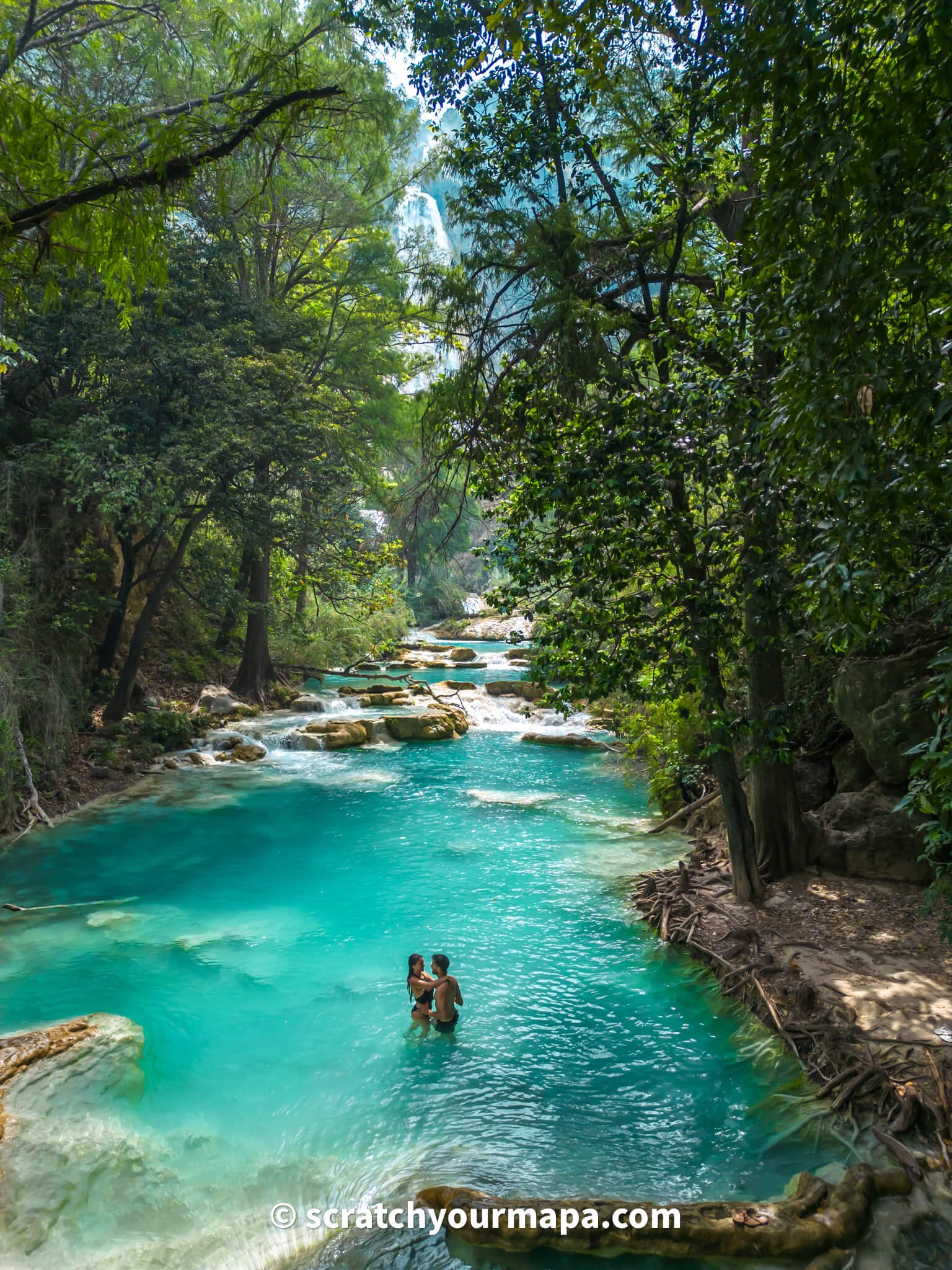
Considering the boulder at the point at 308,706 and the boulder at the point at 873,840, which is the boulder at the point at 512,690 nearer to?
the boulder at the point at 308,706

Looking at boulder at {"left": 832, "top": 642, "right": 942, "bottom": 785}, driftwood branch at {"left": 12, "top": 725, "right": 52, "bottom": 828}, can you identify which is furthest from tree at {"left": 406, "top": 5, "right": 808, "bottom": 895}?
driftwood branch at {"left": 12, "top": 725, "right": 52, "bottom": 828}

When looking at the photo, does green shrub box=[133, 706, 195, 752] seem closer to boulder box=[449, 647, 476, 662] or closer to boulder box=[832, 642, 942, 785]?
boulder box=[832, 642, 942, 785]

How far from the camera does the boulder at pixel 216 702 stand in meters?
17.7

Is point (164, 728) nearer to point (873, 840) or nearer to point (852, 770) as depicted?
point (852, 770)

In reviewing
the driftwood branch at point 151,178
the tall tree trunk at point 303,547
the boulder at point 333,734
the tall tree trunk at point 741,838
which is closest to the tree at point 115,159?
the driftwood branch at point 151,178

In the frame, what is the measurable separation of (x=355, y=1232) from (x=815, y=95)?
5354 mm

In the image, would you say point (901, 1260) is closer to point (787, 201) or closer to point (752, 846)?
point (752, 846)

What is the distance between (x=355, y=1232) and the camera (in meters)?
3.96

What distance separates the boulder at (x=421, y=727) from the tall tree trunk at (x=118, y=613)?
19.8 ft

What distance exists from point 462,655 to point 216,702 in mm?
13826

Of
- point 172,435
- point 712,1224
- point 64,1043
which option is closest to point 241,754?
point 172,435

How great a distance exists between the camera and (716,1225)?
3.64m

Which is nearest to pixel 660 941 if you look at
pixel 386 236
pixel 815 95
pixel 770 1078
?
pixel 770 1078

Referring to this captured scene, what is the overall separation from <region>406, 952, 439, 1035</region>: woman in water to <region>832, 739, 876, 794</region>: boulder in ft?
14.6
